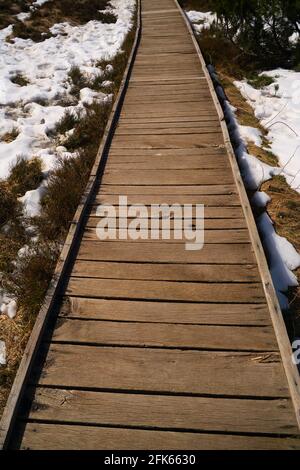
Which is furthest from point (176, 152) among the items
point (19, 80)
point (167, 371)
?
point (19, 80)

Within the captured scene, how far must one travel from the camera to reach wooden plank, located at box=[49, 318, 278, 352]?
271cm

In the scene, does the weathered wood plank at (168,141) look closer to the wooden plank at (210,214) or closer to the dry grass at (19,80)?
the wooden plank at (210,214)

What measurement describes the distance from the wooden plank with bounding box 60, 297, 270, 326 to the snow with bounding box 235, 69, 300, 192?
2382 mm

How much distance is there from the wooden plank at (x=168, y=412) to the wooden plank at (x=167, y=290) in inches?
33.2

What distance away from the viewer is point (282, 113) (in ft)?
20.8

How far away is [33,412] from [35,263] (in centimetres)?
136

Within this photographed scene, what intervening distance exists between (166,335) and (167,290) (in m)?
0.45

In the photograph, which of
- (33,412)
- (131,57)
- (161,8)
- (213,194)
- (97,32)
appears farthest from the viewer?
(161,8)

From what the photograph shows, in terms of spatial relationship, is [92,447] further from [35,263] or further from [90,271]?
[35,263]

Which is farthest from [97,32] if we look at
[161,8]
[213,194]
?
[213,194]

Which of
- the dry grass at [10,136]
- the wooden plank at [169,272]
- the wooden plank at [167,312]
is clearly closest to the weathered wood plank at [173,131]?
the dry grass at [10,136]

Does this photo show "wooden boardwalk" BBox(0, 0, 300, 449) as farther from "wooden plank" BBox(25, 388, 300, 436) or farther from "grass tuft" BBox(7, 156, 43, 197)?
"grass tuft" BBox(7, 156, 43, 197)

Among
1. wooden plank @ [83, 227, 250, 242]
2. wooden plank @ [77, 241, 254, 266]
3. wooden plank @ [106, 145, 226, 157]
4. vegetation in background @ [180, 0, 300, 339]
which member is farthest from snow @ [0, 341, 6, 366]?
wooden plank @ [106, 145, 226, 157]

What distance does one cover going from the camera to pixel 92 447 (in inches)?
89.0
